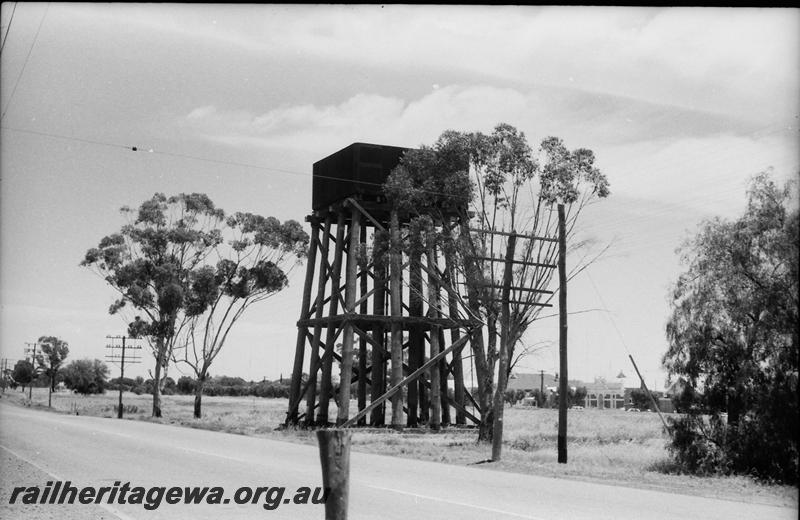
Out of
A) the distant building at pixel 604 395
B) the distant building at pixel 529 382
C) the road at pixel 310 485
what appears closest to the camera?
the road at pixel 310 485

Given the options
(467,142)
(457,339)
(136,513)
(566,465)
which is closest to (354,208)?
(457,339)

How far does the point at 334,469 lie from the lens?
20.2ft

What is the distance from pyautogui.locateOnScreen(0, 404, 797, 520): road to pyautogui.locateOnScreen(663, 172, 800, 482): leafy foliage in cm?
527

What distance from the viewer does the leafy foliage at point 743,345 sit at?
18.7 m

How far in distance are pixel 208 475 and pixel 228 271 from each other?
1263 inches

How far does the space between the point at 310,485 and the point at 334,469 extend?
30.0 feet

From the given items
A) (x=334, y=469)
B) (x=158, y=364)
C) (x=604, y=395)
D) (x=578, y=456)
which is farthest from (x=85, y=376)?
(x=334, y=469)

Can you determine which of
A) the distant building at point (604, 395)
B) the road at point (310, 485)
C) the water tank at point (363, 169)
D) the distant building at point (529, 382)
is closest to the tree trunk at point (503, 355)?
the road at point (310, 485)

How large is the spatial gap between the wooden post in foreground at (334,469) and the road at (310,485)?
18.1ft

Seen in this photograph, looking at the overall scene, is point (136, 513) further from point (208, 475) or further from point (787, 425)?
point (787, 425)

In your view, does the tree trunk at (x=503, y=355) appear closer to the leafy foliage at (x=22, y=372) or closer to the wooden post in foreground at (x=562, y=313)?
the wooden post in foreground at (x=562, y=313)

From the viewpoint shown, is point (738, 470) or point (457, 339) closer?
point (738, 470)

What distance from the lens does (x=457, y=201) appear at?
25.5m

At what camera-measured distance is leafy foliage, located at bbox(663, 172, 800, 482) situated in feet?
61.3
